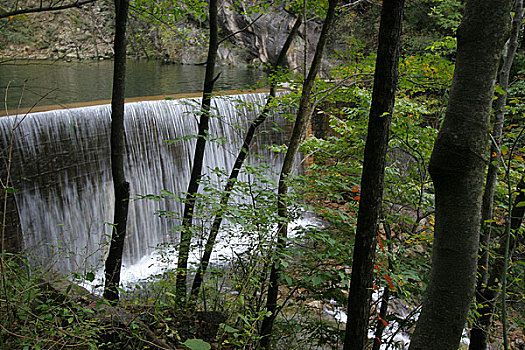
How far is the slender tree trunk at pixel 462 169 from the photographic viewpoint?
1.31 meters

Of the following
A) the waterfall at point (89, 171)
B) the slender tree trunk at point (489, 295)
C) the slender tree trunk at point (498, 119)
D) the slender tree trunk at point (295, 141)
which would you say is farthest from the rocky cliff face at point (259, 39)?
the slender tree trunk at point (489, 295)

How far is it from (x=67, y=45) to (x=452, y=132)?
80.7 feet

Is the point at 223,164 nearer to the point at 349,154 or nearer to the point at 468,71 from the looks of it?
the point at 349,154

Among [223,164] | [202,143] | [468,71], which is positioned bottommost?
[223,164]

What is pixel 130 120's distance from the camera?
23.1 feet

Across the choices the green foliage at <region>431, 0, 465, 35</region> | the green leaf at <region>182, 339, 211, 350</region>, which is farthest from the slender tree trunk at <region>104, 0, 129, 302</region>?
the green foliage at <region>431, 0, 465, 35</region>

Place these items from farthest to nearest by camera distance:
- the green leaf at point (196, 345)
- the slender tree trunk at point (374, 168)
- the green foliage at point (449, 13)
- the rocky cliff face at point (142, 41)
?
the rocky cliff face at point (142, 41) → the green foliage at point (449, 13) → the slender tree trunk at point (374, 168) → the green leaf at point (196, 345)

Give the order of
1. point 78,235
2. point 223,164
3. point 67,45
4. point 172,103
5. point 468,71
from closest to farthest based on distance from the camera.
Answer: point 468,71, point 78,235, point 172,103, point 223,164, point 67,45

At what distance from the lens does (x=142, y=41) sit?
20.8 m

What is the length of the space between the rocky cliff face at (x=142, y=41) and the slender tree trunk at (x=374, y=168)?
16465mm

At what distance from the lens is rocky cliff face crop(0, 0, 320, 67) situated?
1846 cm

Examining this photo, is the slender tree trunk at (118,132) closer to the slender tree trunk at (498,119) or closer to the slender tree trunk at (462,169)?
the slender tree trunk at (462,169)

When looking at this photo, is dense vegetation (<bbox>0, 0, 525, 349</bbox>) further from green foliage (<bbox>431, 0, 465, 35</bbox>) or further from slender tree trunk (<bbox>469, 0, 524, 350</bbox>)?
green foliage (<bbox>431, 0, 465, 35</bbox>)

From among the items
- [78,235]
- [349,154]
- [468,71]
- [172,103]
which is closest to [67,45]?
[172,103]
